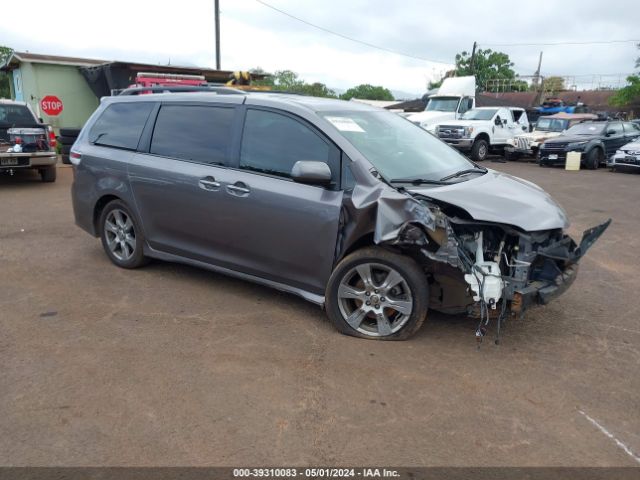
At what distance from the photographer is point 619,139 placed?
18.5 metres

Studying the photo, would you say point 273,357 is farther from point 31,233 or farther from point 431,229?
point 31,233

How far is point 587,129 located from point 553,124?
2839 millimetres

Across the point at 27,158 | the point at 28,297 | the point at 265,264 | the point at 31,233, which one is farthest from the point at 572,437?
the point at 27,158

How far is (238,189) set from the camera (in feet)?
14.9

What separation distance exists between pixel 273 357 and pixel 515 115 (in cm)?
2086

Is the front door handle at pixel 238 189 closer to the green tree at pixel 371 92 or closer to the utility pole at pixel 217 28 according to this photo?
the utility pole at pixel 217 28

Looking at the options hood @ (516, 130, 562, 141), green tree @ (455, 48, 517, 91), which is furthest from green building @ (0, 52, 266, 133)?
green tree @ (455, 48, 517, 91)

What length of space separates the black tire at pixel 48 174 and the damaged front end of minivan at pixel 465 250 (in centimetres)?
990

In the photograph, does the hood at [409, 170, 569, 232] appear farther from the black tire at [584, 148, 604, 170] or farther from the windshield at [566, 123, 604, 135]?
the windshield at [566, 123, 604, 135]

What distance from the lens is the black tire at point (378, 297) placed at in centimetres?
388

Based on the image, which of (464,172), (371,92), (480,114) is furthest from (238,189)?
(371,92)

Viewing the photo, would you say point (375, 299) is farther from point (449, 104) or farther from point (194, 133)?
point (449, 104)

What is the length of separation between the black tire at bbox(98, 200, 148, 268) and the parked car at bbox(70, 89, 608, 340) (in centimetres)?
3

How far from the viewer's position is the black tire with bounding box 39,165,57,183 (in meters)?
11.8
